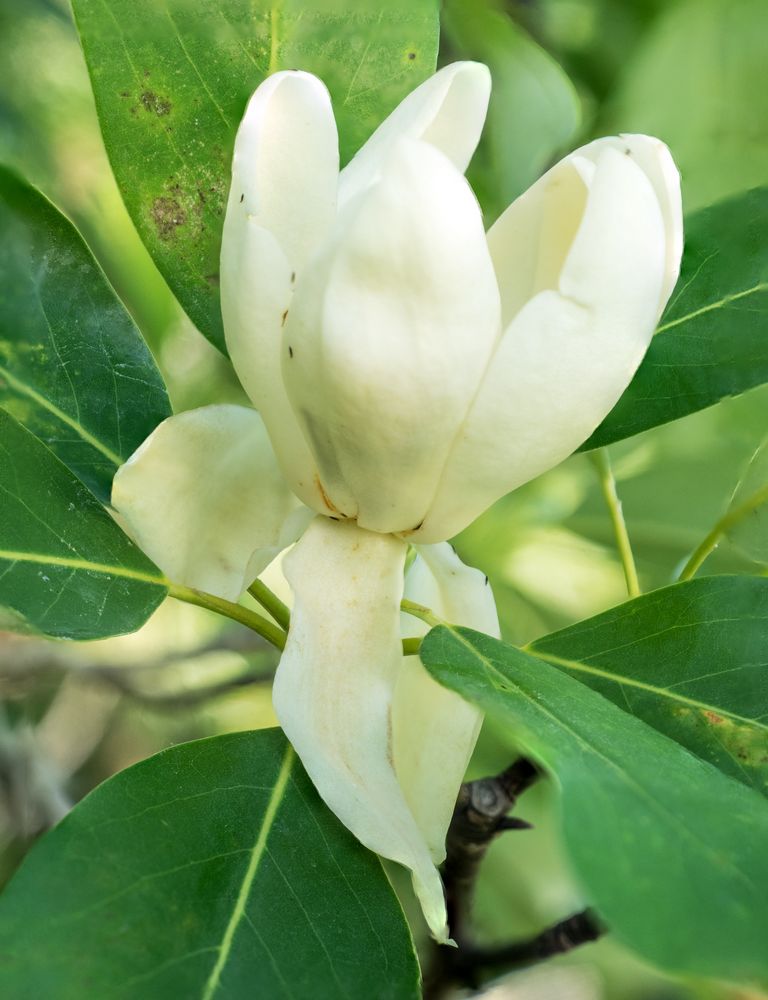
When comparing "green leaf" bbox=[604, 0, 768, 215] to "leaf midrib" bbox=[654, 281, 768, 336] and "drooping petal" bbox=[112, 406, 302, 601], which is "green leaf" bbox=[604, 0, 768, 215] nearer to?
"leaf midrib" bbox=[654, 281, 768, 336]

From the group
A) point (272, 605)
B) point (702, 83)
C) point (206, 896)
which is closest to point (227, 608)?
point (272, 605)

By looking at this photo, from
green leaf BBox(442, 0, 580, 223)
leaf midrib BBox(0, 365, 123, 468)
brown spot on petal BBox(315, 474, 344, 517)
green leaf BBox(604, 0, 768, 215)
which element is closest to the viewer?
brown spot on petal BBox(315, 474, 344, 517)

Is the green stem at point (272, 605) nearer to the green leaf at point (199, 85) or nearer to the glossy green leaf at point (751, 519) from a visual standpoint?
the green leaf at point (199, 85)

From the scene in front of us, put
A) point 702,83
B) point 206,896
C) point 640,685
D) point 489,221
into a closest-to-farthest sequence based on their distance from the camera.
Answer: point 206,896 → point 640,685 → point 489,221 → point 702,83

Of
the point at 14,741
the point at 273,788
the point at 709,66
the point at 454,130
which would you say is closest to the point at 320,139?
the point at 454,130

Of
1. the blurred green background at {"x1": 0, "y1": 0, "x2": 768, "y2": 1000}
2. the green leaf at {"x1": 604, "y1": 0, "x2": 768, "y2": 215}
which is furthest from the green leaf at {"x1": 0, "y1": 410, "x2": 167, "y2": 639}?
the green leaf at {"x1": 604, "y1": 0, "x2": 768, "y2": 215}

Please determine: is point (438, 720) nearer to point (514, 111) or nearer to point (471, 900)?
point (471, 900)

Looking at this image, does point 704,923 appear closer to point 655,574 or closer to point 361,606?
point 361,606
